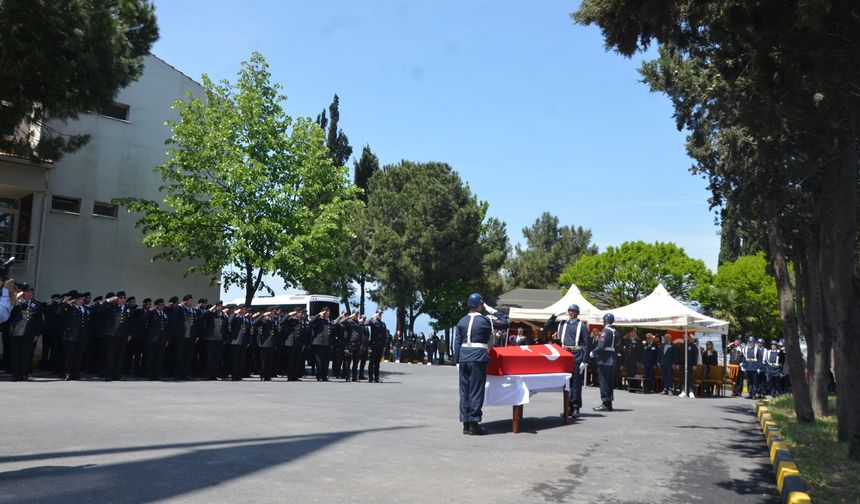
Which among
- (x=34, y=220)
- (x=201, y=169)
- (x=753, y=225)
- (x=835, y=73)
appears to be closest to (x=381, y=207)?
(x=201, y=169)

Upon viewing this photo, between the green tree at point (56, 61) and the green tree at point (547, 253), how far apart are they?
76966 millimetres

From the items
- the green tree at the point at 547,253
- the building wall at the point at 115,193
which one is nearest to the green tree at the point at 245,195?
the building wall at the point at 115,193

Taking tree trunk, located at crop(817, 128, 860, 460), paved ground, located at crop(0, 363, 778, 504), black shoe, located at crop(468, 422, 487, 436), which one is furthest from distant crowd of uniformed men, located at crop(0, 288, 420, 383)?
tree trunk, located at crop(817, 128, 860, 460)

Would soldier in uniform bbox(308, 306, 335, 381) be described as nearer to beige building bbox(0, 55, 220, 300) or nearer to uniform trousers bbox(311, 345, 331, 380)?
uniform trousers bbox(311, 345, 331, 380)

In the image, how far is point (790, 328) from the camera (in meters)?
14.0

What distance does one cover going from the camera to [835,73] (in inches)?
318

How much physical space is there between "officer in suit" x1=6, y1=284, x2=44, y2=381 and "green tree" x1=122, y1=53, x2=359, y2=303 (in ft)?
37.0

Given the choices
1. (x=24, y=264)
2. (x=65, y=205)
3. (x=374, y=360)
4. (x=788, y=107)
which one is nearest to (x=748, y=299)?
(x=374, y=360)

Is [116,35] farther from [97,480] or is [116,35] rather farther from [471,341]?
Answer: [97,480]

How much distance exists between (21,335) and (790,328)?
16.3 m

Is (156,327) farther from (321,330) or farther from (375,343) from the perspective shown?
(375,343)

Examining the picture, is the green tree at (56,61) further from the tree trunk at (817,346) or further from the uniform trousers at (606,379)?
the tree trunk at (817,346)

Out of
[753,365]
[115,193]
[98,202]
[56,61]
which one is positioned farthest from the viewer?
[115,193]

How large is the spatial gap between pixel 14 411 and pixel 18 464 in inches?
172
